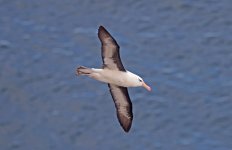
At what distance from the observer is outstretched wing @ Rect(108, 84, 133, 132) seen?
A: 2581cm

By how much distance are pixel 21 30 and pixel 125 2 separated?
166 inches

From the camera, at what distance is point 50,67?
37188 mm

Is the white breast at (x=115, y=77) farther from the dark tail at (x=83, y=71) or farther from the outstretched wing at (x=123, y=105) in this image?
the outstretched wing at (x=123, y=105)

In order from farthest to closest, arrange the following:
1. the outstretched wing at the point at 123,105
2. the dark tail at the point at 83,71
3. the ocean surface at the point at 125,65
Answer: the ocean surface at the point at 125,65 → the outstretched wing at the point at 123,105 → the dark tail at the point at 83,71

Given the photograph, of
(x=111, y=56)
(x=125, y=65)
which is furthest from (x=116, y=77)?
(x=125, y=65)

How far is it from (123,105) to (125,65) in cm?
1045

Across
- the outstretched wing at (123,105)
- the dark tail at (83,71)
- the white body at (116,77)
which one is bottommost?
the outstretched wing at (123,105)

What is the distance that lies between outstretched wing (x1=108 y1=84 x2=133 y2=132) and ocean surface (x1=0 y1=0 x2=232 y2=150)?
8.55 m

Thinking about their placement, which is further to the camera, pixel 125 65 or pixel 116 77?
pixel 125 65

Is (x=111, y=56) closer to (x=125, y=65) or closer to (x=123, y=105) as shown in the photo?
(x=123, y=105)

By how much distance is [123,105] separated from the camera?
85.5ft

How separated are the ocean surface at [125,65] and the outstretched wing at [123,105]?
855 cm

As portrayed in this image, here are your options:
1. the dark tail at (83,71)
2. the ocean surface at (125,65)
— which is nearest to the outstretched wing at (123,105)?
the dark tail at (83,71)

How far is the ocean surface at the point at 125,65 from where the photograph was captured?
3503 centimetres
